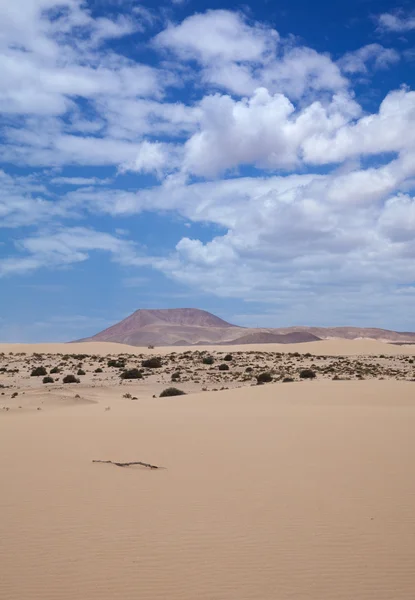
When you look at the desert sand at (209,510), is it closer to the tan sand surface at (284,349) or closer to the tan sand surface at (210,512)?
the tan sand surface at (210,512)

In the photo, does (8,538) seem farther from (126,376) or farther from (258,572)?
(126,376)

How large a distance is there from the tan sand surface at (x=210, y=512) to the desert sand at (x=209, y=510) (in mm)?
20

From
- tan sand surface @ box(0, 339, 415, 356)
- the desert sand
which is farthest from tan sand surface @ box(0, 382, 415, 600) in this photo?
tan sand surface @ box(0, 339, 415, 356)

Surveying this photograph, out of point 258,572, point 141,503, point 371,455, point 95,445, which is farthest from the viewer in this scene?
point 95,445

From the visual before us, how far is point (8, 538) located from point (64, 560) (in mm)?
944

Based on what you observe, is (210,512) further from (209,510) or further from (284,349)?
(284,349)

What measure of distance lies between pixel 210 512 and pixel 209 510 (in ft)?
0.31

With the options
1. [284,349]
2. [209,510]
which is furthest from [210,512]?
[284,349]

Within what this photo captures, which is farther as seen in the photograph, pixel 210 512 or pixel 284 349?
pixel 284 349

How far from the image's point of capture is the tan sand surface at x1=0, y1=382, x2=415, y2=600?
541 cm

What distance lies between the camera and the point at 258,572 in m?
5.61

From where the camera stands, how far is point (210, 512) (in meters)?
7.44

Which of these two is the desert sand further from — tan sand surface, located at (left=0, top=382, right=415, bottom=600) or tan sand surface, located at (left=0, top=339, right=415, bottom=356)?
tan sand surface, located at (left=0, top=339, right=415, bottom=356)

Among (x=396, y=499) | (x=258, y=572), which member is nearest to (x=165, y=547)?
(x=258, y=572)
